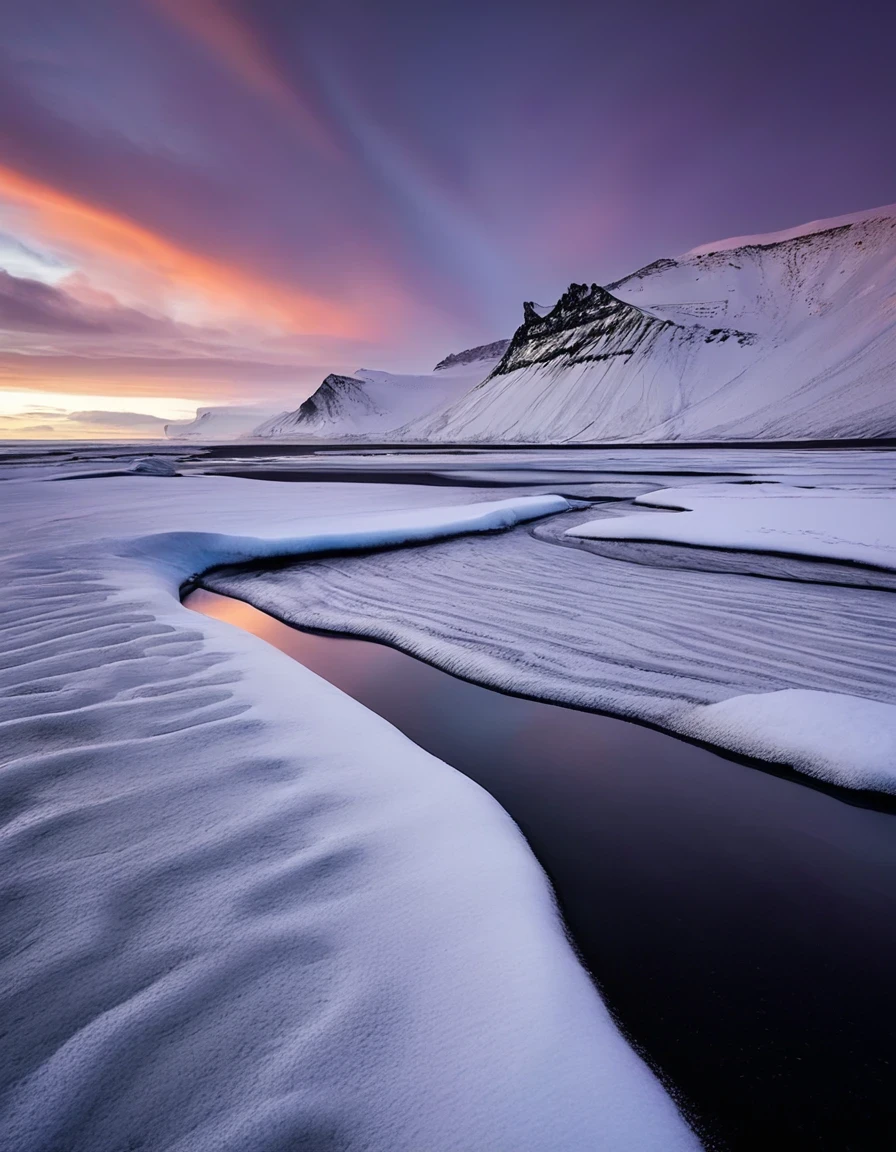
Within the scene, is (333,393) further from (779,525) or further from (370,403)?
(779,525)

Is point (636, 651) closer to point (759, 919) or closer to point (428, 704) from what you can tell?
point (428, 704)

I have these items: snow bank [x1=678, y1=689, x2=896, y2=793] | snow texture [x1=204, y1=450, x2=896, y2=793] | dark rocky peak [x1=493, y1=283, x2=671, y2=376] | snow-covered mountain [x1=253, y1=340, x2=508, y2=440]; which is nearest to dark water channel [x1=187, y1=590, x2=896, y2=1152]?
snow bank [x1=678, y1=689, x2=896, y2=793]

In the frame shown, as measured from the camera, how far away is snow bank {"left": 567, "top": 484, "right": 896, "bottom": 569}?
16.3 feet

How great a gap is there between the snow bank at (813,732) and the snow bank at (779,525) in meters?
3.00

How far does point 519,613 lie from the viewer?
142 inches

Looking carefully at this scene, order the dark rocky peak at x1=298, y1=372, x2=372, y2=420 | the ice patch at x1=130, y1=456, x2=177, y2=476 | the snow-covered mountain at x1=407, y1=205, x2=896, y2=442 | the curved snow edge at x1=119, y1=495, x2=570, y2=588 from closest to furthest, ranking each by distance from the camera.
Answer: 1. the curved snow edge at x1=119, y1=495, x2=570, y2=588
2. the ice patch at x1=130, y1=456, x2=177, y2=476
3. the snow-covered mountain at x1=407, y1=205, x2=896, y2=442
4. the dark rocky peak at x1=298, y1=372, x2=372, y2=420

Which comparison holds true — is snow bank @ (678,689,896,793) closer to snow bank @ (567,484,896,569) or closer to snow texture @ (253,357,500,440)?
snow bank @ (567,484,896,569)

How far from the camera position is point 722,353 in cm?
7038

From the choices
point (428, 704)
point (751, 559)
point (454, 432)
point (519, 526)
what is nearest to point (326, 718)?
point (428, 704)

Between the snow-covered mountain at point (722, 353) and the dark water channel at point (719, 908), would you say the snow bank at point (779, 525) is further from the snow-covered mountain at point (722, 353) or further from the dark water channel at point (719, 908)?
the snow-covered mountain at point (722, 353)

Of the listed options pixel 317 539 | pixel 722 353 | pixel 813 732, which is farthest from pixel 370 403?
pixel 813 732

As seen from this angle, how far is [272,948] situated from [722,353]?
270 ft

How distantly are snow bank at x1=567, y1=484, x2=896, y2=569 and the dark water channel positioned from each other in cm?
361

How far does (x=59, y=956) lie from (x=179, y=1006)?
0.29 meters
